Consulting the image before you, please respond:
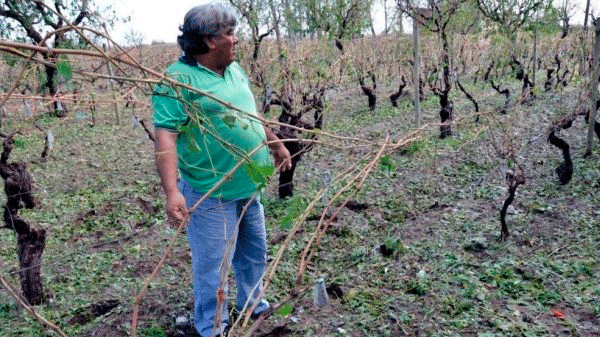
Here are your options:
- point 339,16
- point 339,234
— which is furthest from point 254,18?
point 339,234

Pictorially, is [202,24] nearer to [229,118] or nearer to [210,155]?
[210,155]

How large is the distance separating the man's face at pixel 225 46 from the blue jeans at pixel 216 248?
2.01 ft

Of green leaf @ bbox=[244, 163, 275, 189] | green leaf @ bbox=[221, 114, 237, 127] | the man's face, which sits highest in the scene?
the man's face

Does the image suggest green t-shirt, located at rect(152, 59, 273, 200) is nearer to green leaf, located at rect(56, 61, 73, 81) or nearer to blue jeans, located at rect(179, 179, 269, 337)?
blue jeans, located at rect(179, 179, 269, 337)

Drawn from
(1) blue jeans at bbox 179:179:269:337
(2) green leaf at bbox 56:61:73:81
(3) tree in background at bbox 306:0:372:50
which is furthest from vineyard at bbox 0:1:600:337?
(3) tree in background at bbox 306:0:372:50

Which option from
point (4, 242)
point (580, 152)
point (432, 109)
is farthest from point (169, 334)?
point (432, 109)

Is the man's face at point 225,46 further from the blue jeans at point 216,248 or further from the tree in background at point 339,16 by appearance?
the tree in background at point 339,16

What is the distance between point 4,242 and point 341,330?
3.54m

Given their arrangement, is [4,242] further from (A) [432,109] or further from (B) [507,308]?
(A) [432,109]

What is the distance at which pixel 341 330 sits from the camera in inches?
106

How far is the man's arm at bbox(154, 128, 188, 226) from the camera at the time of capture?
1946mm

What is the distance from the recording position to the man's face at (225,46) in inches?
82.4

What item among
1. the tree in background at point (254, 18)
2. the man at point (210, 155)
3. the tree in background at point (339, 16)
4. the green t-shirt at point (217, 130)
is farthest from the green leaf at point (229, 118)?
the tree in background at point (339, 16)

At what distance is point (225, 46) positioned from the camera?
212 cm
